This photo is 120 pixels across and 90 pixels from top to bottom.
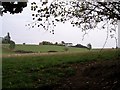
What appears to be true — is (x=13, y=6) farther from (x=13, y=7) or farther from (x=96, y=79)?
(x=96, y=79)

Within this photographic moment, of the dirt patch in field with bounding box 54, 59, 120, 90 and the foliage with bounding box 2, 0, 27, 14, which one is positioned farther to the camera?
the foliage with bounding box 2, 0, 27, 14

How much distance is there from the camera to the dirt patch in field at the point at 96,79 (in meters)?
14.0

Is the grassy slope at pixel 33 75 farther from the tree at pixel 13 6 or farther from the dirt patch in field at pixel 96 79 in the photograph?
the tree at pixel 13 6

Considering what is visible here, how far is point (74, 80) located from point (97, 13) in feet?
12.2

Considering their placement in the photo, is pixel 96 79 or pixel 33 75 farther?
pixel 33 75

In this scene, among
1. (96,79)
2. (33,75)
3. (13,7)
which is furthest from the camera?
(13,7)

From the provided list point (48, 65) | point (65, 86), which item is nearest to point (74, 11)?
point (65, 86)

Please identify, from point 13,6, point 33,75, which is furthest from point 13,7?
point 33,75

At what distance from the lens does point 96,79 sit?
15688 mm

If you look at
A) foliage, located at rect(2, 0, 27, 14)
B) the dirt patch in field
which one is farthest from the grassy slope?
foliage, located at rect(2, 0, 27, 14)

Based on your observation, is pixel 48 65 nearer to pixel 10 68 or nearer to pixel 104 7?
pixel 10 68

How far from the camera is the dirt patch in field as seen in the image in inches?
550

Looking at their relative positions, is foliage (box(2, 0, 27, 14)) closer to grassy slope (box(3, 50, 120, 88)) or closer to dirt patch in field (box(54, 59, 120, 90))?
grassy slope (box(3, 50, 120, 88))

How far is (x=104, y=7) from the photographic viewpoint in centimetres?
1373
